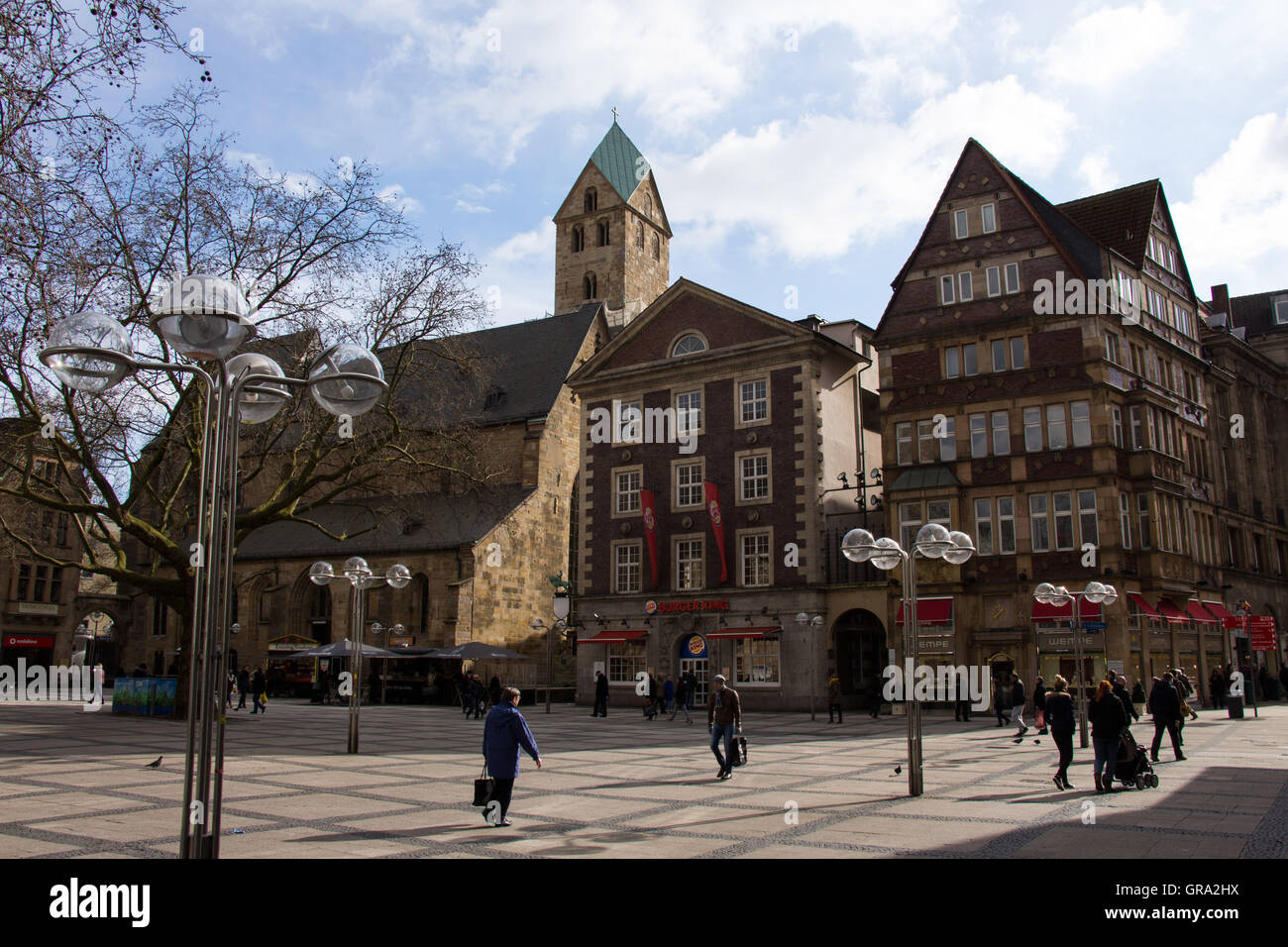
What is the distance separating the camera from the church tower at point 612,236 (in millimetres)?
78812

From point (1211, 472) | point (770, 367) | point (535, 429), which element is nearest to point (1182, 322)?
point (1211, 472)

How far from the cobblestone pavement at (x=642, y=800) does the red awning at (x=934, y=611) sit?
10180 mm

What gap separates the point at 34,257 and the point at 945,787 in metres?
14.4

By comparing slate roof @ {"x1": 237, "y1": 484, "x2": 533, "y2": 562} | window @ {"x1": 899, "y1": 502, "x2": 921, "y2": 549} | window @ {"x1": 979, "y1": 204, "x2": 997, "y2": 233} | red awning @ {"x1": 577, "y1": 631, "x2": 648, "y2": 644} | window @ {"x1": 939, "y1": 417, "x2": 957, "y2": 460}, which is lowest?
red awning @ {"x1": 577, "y1": 631, "x2": 648, "y2": 644}

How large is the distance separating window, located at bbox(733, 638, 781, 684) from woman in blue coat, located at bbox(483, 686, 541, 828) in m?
28.5

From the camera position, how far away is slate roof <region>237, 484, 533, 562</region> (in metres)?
51.2

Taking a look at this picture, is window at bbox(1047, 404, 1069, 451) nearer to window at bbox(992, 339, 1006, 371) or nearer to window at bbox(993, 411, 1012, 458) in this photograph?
window at bbox(993, 411, 1012, 458)

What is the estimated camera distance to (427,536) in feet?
172

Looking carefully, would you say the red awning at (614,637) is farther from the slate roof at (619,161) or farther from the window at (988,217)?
the slate roof at (619,161)

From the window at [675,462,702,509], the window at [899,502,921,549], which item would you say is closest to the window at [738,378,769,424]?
the window at [675,462,702,509]

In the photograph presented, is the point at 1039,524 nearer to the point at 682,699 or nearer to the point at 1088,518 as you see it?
the point at 1088,518

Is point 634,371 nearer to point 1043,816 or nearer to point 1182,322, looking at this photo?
point 1182,322

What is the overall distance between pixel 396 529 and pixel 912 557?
4118 cm

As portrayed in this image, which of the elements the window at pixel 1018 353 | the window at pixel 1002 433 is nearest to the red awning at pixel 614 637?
Answer: the window at pixel 1002 433
